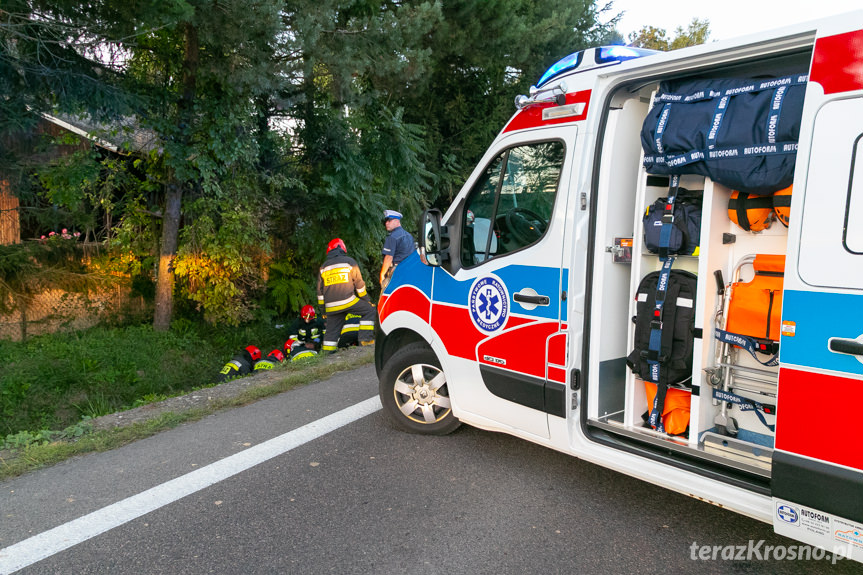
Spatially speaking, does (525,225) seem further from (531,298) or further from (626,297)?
(626,297)

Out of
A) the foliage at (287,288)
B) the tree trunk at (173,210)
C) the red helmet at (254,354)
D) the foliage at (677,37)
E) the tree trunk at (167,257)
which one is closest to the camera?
the red helmet at (254,354)

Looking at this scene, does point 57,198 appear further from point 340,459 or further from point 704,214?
point 704,214

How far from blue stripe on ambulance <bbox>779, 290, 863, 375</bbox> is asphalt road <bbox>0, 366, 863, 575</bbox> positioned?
1188mm

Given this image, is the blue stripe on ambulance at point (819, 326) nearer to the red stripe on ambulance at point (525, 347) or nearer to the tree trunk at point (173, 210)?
the red stripe on ambulance at point (525, 347)

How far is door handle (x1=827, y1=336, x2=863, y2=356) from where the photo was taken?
237 centimetres

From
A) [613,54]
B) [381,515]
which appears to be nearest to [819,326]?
[613,54]

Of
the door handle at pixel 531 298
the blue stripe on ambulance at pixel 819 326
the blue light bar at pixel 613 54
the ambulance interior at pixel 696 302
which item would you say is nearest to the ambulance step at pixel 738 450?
the ambulance interior at pixel 696 302

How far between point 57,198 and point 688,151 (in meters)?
8.48

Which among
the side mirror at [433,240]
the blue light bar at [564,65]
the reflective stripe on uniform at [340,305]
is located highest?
the blue light bar at [564,65]

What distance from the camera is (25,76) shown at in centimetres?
730

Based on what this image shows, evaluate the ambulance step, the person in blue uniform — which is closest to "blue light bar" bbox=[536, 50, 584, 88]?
the ambulance step

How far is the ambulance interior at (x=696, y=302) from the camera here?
327 centimetres

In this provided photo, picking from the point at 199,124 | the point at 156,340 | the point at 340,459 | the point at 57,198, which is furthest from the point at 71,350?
the point at 340,459

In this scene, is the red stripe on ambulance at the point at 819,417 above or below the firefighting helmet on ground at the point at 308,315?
above
